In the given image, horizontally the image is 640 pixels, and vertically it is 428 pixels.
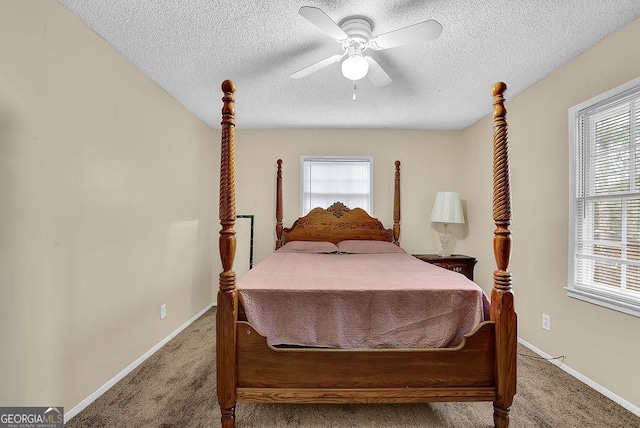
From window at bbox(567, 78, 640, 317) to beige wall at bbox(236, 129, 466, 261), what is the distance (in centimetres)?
188

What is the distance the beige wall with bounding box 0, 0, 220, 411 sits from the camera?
1.51 m

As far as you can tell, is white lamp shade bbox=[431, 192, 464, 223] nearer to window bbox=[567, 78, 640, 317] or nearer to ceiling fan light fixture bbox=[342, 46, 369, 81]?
window bbox=[567, 78, 640, 317]

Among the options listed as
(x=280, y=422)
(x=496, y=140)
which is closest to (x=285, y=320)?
(x=280, y=422)

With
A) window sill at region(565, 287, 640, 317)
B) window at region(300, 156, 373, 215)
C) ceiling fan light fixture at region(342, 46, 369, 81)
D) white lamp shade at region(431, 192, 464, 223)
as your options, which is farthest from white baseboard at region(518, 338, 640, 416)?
ceiling fan light fixture at region(342, 46, 369, 81)

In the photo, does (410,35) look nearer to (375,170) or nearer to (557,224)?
(557,224)

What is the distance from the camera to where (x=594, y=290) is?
7.09 ft

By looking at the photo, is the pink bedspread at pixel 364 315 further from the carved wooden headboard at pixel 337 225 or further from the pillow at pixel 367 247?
the carved wooden headboard at pixel 337 225

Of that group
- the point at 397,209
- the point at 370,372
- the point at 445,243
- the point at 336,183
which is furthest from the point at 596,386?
the point at 336,183

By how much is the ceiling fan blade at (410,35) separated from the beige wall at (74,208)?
5.80ft

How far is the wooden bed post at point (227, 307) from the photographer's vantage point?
5.24 feet

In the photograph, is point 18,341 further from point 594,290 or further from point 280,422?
point 594,290

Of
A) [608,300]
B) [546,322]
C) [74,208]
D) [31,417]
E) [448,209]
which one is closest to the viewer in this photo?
[31,417]

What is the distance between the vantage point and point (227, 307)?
5.23 ft

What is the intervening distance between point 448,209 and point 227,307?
3017 mm
